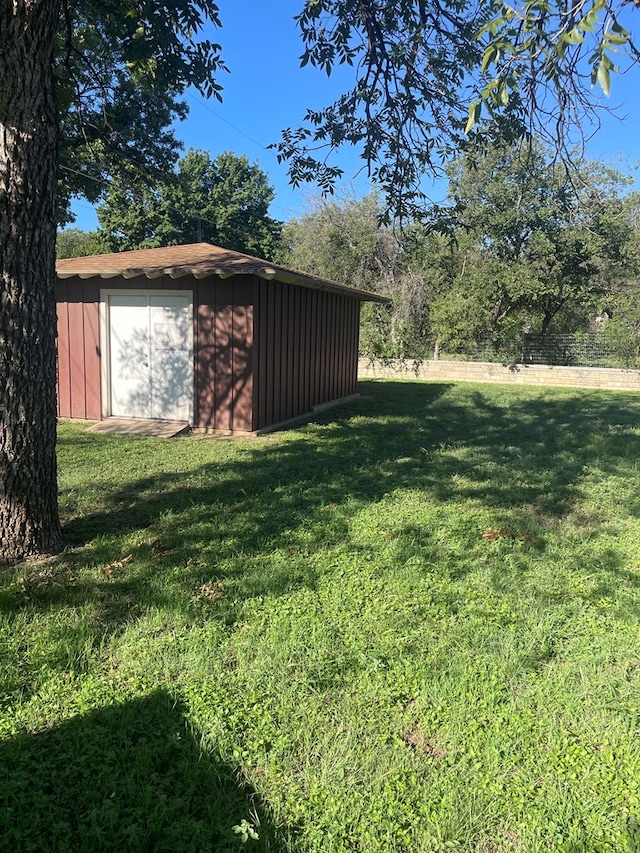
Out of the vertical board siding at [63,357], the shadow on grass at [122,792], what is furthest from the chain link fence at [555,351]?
the shadow on grass at [122,792]

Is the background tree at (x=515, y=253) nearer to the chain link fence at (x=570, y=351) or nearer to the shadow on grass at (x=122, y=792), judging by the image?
the chain link fence at (x=570, y=351)

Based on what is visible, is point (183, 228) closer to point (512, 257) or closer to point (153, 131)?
point (153, 131)

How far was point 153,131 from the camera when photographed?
52.7 feet

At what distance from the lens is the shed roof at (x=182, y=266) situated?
25.6 feet

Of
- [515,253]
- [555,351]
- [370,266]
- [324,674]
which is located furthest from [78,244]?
[324,674]

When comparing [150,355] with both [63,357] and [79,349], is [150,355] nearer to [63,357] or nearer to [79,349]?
[79,349]

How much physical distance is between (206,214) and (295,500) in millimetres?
28925

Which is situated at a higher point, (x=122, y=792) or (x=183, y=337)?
(x=183, y=337)

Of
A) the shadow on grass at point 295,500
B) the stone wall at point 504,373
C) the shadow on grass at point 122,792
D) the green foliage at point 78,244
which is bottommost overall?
the shadow on grass at point 122,792

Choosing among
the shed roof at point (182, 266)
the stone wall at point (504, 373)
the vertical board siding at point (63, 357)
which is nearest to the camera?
the shed roof at point (182, 266)

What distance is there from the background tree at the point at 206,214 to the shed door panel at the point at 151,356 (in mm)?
20271

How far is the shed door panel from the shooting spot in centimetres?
863

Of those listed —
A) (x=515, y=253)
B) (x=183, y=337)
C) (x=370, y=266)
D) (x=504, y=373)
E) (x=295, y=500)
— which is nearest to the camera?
(x=295, y=500)

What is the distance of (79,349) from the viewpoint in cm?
921
